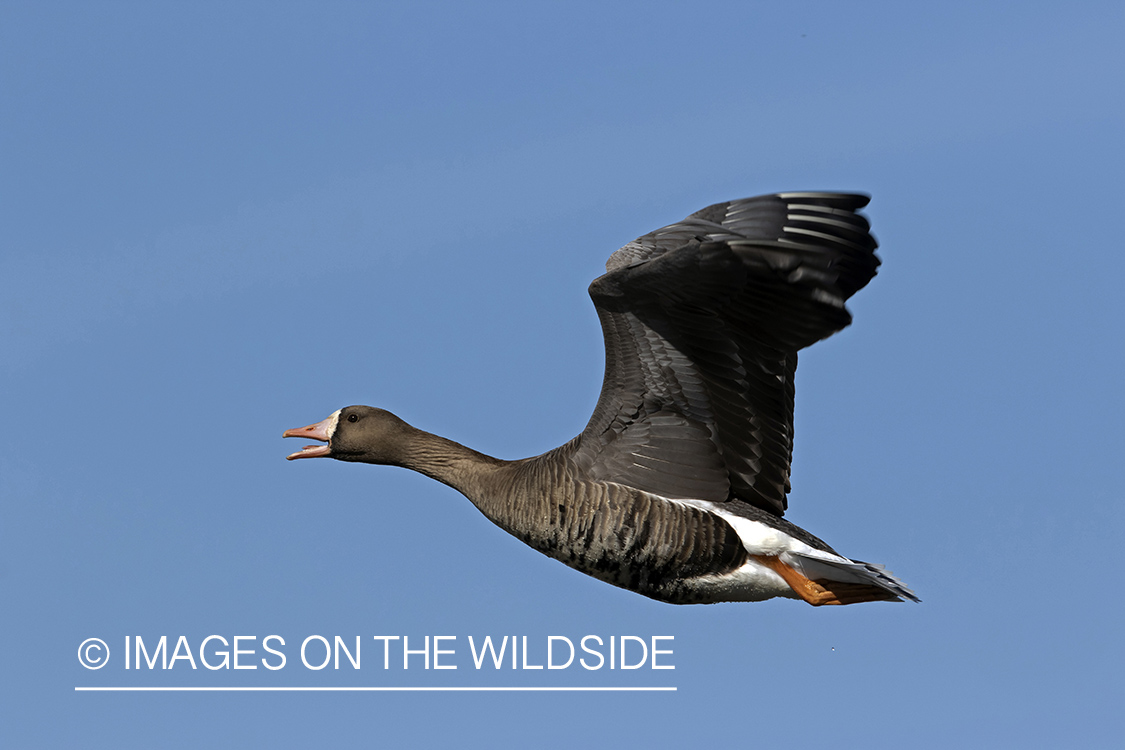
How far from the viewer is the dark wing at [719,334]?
31.6 ft

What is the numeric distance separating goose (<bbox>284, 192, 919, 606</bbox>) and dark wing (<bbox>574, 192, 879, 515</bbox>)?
0.01 meters

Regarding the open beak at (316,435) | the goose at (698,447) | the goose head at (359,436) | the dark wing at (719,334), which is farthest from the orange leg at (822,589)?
the open beak at (316,435)

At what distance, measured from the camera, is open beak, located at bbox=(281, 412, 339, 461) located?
41.6 feet

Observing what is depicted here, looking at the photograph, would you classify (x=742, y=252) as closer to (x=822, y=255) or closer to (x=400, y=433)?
(x=822, y=255)

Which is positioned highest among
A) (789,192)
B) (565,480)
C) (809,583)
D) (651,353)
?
(789,192)

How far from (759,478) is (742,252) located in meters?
2.76

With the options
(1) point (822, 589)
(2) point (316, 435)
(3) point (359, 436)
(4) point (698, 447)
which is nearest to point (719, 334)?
(4) point (698, 447)

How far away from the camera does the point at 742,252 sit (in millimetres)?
9523

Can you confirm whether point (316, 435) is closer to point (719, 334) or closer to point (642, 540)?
point (642, 540)

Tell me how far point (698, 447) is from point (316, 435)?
4162 mm

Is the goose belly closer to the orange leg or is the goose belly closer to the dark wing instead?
the orange leg

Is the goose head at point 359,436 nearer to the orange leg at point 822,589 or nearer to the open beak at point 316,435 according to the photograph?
the open beak at point 316,435

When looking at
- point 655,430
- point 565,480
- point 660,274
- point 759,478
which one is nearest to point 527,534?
point 565,480

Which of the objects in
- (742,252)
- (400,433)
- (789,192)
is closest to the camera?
(742,252)
